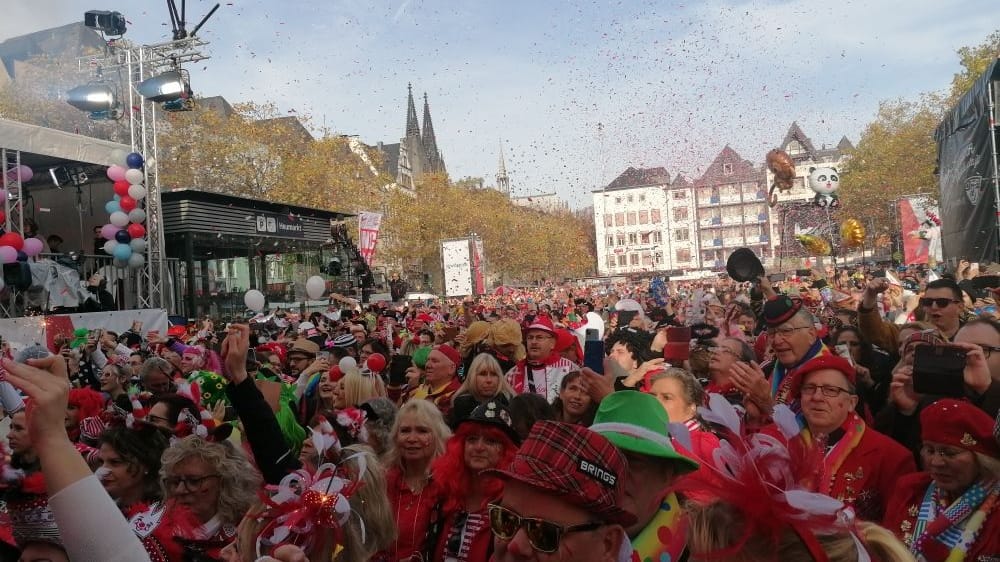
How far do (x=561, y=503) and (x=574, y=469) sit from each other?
9 centimetres

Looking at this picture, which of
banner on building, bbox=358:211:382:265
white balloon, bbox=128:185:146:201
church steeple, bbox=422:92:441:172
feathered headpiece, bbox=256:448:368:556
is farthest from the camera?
church steeple, bbox=422:92:441:172

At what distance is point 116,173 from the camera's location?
17359mm

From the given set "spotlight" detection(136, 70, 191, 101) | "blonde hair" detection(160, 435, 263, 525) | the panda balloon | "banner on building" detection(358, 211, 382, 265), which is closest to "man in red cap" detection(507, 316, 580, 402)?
"blonde hair" detection(160, 435, 263, 525)

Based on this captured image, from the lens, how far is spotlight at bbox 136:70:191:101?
17.0 meters

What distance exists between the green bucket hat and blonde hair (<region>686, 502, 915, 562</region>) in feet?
2.79

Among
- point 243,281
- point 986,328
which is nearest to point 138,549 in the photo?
point 986,328

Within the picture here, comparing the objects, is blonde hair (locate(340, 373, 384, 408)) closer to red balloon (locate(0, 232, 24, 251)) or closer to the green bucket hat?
the green bucket hat

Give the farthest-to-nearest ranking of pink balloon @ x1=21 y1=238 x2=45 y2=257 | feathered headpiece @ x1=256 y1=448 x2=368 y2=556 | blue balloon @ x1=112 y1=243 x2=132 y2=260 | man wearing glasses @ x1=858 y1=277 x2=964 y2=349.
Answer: blue balloon @ x1=112 y1=243 x2=132 y2=260
pink balloon @ x1=21 y1=238 x2=45 y2=257
man wearing glasses @ x1=858 y1=277 x2=964 y2=349
feathered headpiece @ x1=256 y1=448 x2=368 y2=556

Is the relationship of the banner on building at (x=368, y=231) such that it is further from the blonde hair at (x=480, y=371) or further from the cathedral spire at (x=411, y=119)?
the cathedral spire at (x=411, y=119)

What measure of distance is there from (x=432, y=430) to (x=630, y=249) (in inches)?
4247

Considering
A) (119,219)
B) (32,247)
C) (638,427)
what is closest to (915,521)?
(638,427)

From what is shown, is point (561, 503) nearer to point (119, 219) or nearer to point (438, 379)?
point (438, 379)

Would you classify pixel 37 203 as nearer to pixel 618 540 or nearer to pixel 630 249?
pixel 618 540

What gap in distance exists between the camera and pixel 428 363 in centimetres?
650
